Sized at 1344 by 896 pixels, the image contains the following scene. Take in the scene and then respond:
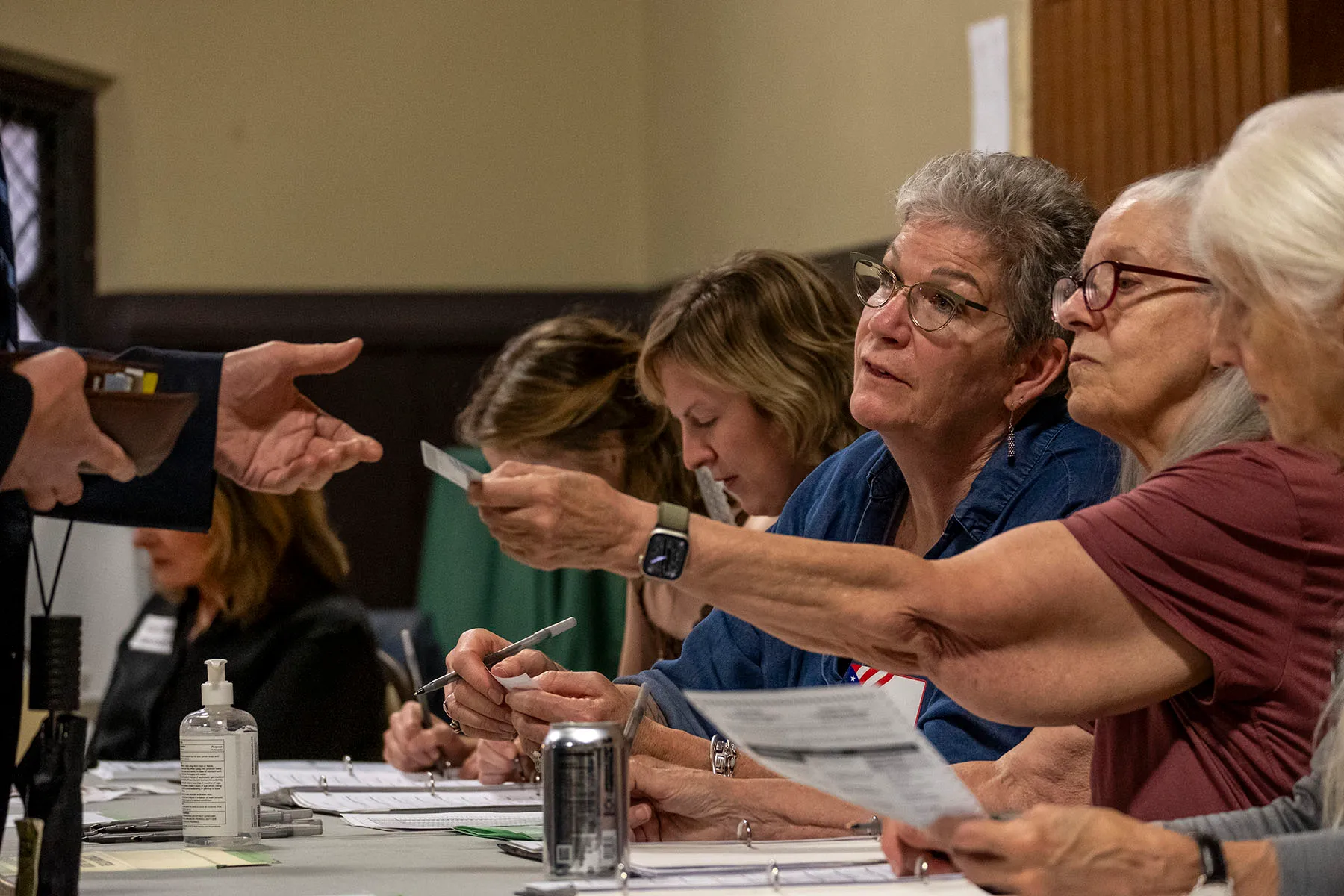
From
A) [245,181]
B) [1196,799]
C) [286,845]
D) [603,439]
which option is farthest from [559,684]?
[245,181]

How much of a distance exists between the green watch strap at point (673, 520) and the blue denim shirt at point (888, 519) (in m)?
Result: 0.59

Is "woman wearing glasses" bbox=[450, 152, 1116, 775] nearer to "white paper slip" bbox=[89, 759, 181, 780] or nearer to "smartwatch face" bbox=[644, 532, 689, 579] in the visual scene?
"smartwatch face" bbox=[644, 532, 689, 579]

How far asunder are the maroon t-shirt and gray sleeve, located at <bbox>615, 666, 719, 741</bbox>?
0.82m

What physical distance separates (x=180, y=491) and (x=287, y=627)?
1.72 meters

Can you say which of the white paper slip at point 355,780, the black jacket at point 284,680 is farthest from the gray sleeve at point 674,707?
the black jacket at point 284,680

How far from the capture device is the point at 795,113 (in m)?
4.66

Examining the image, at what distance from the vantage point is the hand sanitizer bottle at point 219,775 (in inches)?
69.1

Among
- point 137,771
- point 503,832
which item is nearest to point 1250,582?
point 503,832

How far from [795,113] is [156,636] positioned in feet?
7.78

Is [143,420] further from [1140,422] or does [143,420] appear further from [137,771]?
[137,771]

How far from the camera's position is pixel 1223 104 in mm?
2855

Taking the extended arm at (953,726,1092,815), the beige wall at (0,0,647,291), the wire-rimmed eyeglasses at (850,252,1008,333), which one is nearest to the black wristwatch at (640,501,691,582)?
the extended arm at (953,726,1092,815)

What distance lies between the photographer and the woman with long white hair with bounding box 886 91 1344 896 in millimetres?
1187

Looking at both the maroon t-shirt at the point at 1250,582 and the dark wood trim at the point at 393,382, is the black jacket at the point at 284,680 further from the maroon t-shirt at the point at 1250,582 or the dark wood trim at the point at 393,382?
the maroon t-shirt at the point at 1250,582
